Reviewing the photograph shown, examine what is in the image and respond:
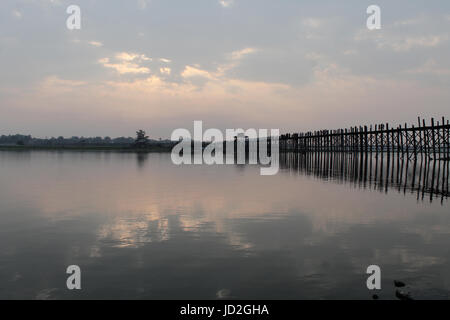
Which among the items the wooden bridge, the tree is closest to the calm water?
the wooden bridge

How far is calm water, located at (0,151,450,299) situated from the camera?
5996mm

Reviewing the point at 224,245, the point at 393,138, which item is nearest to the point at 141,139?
the point at 393,138

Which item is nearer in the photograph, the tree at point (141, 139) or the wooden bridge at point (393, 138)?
the wooden bridge at point (393, 138)

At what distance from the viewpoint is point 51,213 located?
12352 mm

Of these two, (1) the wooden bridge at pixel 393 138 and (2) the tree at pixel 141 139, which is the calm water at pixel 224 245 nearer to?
(1) the wooden bridge at pixel 393 138

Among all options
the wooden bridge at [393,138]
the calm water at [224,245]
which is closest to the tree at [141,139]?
the wooden bridge at [393,138]

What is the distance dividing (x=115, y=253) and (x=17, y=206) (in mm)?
8161

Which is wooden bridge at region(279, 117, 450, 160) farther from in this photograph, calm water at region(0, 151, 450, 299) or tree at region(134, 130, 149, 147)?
tree at region(134, 130, 149, 147)

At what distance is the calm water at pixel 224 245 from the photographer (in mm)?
5996

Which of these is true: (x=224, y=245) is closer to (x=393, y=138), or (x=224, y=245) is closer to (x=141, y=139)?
(x=393, y=138)

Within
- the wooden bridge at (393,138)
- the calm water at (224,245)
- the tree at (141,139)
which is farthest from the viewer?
the tree at (141,139)

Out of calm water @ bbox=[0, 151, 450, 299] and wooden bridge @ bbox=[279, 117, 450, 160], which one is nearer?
calm water @ bbox=[0, 151, 450, 299]

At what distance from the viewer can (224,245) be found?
8484 millimetres

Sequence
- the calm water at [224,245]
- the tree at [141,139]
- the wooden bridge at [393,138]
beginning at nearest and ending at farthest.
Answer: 1. the calm water at [224,245]
2. the wooden bridge at [393,138]
3. the tree at [141,139]
